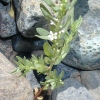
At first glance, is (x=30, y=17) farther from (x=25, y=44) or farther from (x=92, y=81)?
(x=92, y=81)

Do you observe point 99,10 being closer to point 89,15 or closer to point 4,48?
point 89,15

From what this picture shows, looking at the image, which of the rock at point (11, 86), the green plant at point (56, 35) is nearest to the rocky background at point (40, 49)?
the rock at point (11, 86)

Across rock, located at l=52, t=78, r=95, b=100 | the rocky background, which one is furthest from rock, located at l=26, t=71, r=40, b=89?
rock, located at l=52, t=78, r=95, b=100

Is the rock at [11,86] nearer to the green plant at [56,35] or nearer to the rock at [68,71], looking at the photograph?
the green plant at [56,35]

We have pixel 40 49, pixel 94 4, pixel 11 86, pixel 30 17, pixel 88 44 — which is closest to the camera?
pixel 11 86

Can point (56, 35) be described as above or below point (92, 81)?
above

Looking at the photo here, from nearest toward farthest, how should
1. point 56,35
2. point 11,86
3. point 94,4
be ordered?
1. point 56,35
2. point 11,86
3. point 94,4

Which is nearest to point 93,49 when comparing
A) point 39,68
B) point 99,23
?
point 99,23

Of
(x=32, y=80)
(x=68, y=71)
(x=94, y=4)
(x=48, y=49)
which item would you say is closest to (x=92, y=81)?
(x=68, y=71)
